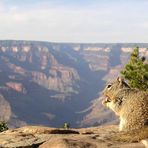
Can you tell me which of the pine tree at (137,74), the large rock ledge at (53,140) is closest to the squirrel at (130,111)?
the large rock ledge at (53,140)

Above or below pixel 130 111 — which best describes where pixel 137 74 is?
below

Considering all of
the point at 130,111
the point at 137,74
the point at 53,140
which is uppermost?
the point at 130,111

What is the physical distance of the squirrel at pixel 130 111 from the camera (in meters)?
12.5

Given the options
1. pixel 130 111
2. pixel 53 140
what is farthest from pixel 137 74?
pixel 53 140

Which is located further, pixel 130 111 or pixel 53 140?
pixel 53 140

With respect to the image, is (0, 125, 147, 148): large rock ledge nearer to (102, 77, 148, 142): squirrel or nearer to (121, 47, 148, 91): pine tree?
(102, 77, 148, 142): squirrel

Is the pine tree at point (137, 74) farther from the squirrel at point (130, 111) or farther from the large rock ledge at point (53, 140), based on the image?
the squirrel at point (130, 111)

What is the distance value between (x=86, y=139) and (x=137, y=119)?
184 cm

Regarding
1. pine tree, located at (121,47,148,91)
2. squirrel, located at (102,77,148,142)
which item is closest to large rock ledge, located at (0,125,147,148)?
squirrel, located at (102,77,148,142)

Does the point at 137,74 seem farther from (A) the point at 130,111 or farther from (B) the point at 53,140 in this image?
(B) the point at 53,140

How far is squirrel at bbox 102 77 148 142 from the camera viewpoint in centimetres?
1255

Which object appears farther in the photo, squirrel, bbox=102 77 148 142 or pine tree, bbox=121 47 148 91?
pine tree, bbox=121 47 148 91

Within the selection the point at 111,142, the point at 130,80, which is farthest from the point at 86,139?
the point at 130,80

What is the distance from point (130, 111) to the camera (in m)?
12.8
